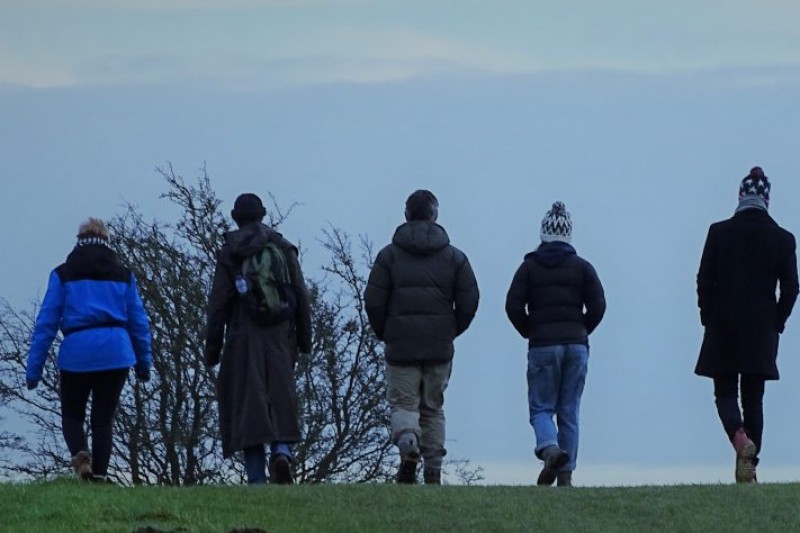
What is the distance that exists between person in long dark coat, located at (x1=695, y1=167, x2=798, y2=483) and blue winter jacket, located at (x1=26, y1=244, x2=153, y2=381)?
4.48 meters

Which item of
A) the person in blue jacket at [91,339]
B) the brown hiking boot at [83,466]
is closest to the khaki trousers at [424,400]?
the person in blue jacket at [91,339]

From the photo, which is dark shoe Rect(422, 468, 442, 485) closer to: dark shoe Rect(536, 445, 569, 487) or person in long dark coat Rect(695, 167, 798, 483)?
dark shoe Rect(536, 445, 569, 487)

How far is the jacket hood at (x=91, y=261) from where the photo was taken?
1622 cm

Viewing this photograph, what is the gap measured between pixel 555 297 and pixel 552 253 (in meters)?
0.36

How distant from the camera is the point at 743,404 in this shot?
659 inches

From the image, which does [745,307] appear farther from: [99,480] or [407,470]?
[99,480]

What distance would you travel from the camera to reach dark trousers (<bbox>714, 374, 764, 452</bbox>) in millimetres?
16516

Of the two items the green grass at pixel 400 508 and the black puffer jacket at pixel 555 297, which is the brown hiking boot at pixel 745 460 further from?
the black puffer jacket at pixel 555 297

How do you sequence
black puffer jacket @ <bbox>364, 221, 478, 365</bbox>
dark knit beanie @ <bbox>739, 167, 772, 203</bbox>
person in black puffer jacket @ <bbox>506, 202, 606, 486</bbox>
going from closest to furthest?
black puffer jacket @ <bbox>364, 221, 478, 365</bbox>
dark knit beanie @ <bbox>739, 167, 772, 203</bbox>
person in black puffer jacket @ <bbox>506, 202, 606, 486</bbox>

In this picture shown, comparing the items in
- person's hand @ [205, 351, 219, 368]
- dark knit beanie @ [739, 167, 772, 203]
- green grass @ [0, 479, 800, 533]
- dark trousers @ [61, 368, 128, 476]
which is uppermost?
dark knit beanie @ [739, 167, 772, 203]

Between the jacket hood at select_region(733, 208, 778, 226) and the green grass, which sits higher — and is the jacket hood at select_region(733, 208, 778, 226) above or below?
above

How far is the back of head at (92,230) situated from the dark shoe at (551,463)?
12.7 feet

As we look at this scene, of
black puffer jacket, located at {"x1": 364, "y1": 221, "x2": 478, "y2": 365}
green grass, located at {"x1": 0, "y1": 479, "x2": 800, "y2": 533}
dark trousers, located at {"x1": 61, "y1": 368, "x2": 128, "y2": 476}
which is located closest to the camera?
green grass, located at {"x1": 0, "y1": 479, "x2": 800, "y2": 533}

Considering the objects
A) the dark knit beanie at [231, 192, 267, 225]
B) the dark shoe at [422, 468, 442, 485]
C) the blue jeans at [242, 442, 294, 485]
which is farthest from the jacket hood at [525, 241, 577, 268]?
the blue jeans at [242, 442, 294, 485]
